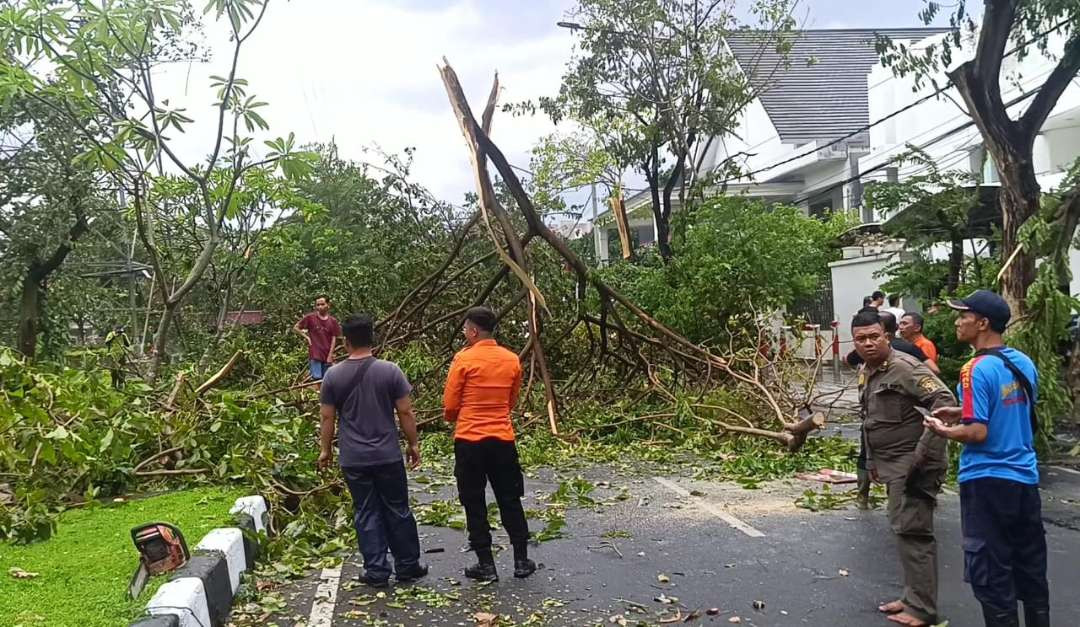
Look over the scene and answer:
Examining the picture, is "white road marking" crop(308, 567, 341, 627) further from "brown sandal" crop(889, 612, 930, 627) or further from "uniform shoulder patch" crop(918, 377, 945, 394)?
"uniform shoulder patch" crop(918, 377, 945, 394)

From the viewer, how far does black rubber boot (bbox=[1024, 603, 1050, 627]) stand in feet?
13.3

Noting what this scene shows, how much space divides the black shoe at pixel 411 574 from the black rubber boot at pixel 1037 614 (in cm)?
325

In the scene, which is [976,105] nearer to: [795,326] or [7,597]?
[795,326]

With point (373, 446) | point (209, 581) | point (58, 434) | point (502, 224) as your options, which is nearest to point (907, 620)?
point (373, 446)

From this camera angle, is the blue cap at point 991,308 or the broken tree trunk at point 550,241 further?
the broken tree trunk at point 550,241

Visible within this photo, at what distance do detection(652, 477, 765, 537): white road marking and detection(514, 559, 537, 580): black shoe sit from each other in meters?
1.74

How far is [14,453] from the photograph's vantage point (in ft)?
21.4

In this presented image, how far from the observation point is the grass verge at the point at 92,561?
14.1 ft

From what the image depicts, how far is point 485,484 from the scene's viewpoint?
216 inches

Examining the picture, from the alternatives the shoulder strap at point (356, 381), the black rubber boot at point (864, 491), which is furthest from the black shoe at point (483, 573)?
the black rubber boot at point (864, 491)

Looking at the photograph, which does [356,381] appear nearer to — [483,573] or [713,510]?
[483,573]

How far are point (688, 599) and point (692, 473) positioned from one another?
382 cm

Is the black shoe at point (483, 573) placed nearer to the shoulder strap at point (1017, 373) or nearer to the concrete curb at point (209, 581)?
the concrete curb at point (209, 581)

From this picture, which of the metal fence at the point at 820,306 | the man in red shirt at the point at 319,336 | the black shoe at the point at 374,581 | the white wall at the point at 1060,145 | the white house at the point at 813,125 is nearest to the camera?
the black shoe at the point at 374,581
